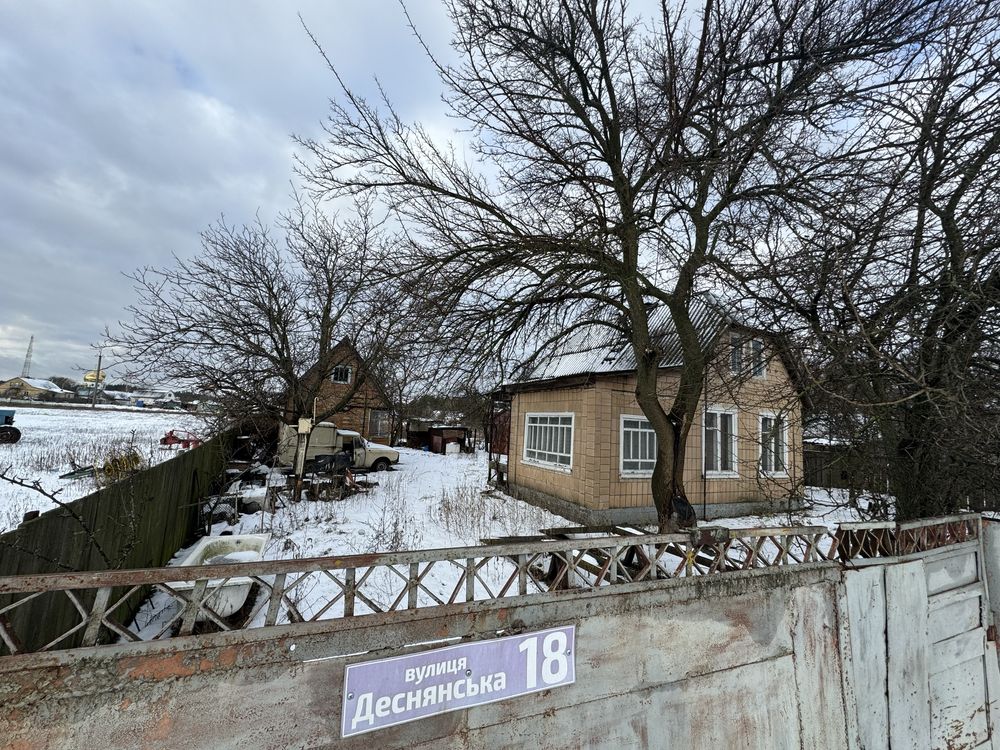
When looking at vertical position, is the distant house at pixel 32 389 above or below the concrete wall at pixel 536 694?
above

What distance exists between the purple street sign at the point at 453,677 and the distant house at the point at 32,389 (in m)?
72.7

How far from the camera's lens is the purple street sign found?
2070 millimetres

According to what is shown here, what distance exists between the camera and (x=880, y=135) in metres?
3.99

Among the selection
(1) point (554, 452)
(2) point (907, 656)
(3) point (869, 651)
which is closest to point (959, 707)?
(2) point (907, 656)

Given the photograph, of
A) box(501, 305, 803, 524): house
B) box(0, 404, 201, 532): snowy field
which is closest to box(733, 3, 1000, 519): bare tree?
box(501, 305, 803, 524): house

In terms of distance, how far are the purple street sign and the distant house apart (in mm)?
72717

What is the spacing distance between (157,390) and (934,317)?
1402 cm

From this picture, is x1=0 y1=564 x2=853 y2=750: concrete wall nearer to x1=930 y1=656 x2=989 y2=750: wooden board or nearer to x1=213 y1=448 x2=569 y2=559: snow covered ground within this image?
x1=930 y1=656 x2=989 y2=750: wooden board

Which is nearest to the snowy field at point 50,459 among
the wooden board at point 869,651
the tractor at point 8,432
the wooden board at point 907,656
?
the tractor at point 8,432

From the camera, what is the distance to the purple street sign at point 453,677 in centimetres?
207

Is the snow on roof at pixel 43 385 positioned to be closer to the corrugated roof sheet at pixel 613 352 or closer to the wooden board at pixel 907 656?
the corrugated roof sheet at pixel 613 352

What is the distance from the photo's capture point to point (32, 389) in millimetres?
51375

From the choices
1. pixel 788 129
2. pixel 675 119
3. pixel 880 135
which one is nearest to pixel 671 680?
pixel 880 135

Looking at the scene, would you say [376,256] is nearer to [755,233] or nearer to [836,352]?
[755,233]
